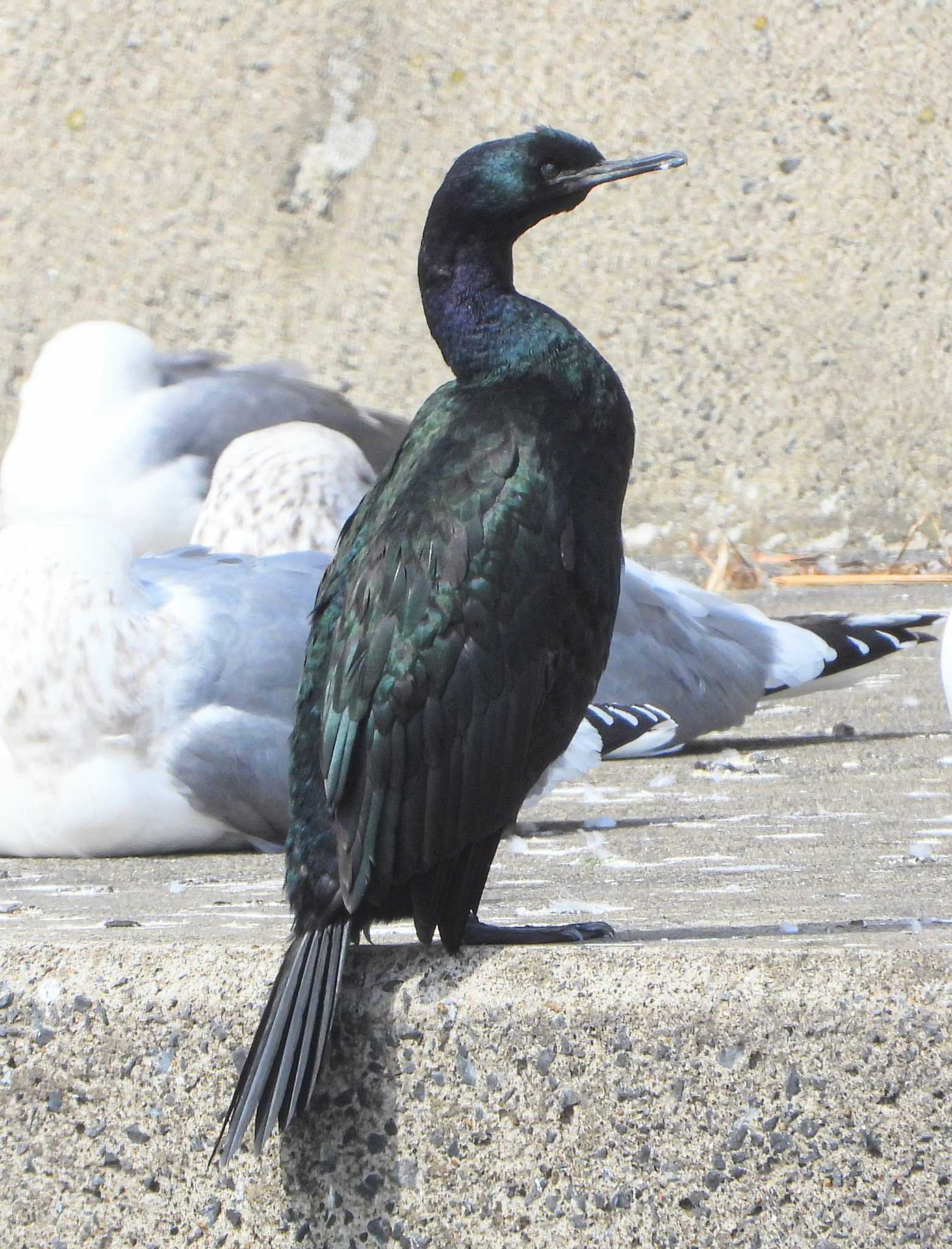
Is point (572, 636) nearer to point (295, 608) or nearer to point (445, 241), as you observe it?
point (445, 241)

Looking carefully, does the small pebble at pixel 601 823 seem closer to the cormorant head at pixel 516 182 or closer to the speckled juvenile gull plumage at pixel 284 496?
the speckled juvenile gull plumage at pixel 284 496

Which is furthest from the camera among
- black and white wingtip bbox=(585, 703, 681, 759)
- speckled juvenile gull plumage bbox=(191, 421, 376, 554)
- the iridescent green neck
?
speckled juvenile gull plumage bbox=(191, 421, 376, 554)

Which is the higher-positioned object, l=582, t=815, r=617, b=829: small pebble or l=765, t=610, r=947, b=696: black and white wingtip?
l=765, t=610, r=947, b=696: black and white wingtip

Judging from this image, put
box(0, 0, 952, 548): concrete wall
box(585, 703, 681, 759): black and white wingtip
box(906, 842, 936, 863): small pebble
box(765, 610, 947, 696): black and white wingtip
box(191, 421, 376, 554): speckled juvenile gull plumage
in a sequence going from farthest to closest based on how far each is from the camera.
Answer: box(0, 0, 952, 548): concrete wall → box(191, 421, 376, 554): speckled juvenile gull plumage → box(765, 610, 947, 696): black and white wingtip → box(585, 703, 681, 759): black and white wingtip → box(906, 842, 936, 863): small pebble

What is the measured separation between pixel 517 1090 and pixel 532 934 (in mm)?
231

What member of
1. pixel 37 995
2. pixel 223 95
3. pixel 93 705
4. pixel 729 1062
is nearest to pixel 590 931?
pixel 729 1062

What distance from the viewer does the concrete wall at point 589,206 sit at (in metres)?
9.07

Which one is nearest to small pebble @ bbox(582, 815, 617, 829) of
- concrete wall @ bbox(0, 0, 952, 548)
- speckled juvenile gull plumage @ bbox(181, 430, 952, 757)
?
speckled juvenile gull plumage @ bbox(181, 430, 952, 757)

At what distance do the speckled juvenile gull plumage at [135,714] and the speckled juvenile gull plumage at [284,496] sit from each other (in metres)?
1.30

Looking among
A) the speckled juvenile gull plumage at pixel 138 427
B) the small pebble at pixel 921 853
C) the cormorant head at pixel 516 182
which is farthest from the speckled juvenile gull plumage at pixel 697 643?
the cormorant head at pixel 516 182

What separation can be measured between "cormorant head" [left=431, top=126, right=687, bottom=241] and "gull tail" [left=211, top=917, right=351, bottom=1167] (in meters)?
0.98

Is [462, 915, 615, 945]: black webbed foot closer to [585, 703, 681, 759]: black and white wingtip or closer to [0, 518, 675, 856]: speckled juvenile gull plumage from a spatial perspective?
[0, 518, 675, 856]: speckled juvenile gull plumage

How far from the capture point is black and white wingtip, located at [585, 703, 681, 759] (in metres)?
4.16

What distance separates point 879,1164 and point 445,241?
4.11ft
